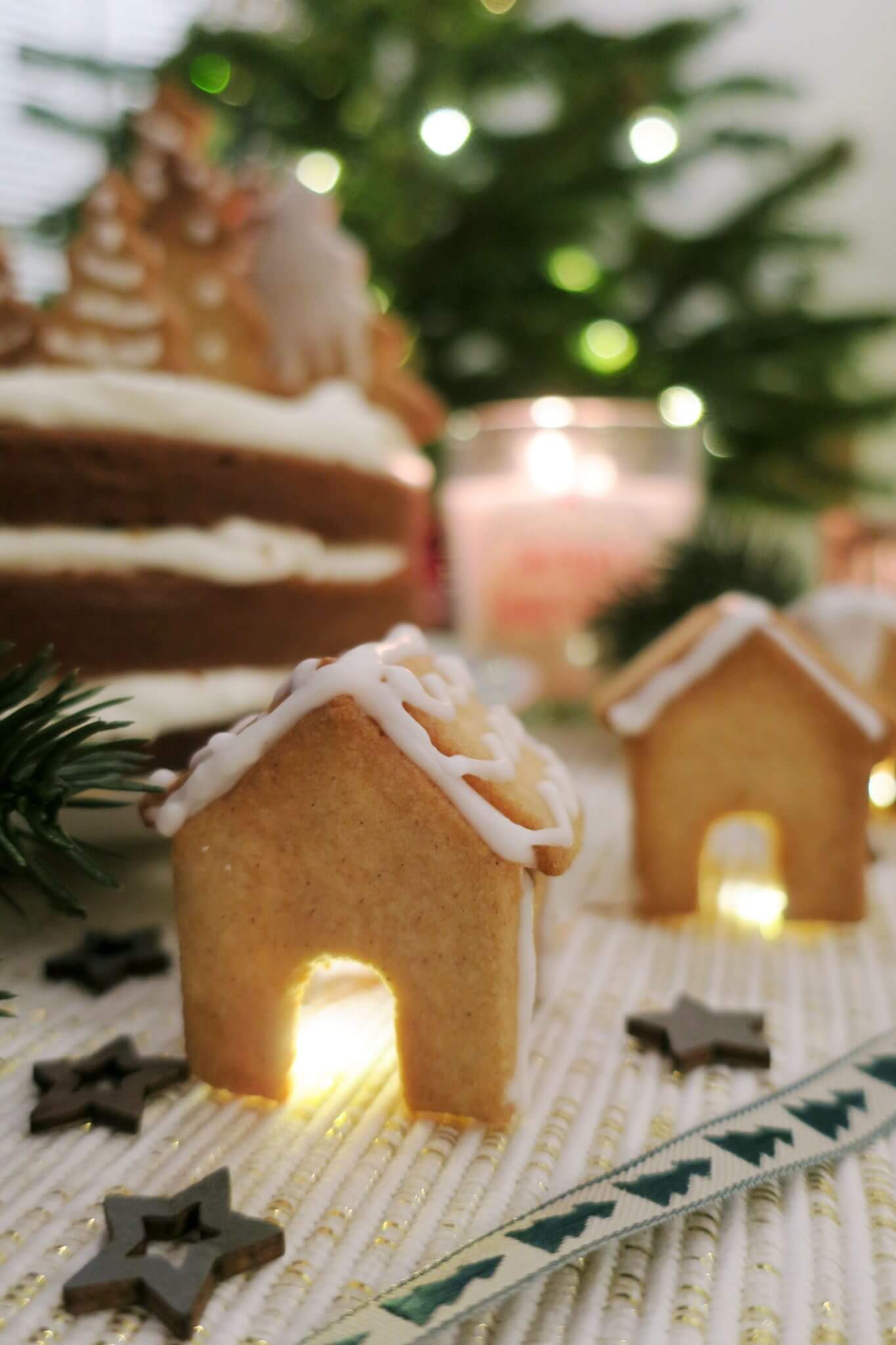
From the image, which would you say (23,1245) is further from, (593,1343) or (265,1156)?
(593,1343)

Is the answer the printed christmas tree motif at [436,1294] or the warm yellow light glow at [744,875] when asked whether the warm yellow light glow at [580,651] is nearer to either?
the warm yellow light glow at [744,875]

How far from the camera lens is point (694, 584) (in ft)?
4.42

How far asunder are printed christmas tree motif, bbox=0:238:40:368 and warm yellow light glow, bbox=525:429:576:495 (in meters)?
0.85

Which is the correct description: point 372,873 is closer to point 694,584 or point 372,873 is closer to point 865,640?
point 865,640

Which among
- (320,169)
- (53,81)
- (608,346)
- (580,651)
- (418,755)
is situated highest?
(53,81)

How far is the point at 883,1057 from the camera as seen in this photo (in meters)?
0.60

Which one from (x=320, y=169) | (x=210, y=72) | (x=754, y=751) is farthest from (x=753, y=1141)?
(x=210, y=72)

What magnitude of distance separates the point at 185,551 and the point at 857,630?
2.13 ft

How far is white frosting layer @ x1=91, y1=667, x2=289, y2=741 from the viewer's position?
2.57 feet

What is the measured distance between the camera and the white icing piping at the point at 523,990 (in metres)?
0.54

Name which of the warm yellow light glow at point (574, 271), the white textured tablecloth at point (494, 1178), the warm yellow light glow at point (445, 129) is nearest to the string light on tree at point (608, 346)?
the warm yellow light glow at point (574, 271)

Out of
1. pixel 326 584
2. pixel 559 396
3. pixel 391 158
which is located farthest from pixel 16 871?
pixel 559 396

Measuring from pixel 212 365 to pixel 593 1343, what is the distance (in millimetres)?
803

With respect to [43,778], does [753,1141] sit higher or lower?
lower
